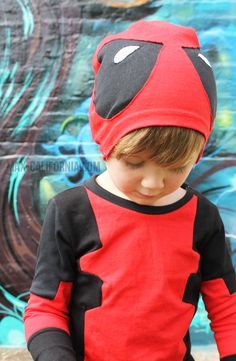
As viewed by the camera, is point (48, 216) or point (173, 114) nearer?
point (173, 114)

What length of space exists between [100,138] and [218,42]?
147cm

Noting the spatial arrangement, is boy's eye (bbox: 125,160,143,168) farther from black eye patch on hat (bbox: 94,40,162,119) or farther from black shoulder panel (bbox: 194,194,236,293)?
black shoulder panel (bbox: 194,194,236,293)

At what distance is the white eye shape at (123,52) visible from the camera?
110 centimetres

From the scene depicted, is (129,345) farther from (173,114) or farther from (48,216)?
(173,114)

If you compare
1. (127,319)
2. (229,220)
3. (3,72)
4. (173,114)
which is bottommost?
(229,220)

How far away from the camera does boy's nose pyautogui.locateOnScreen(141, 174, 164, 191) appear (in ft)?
3.63

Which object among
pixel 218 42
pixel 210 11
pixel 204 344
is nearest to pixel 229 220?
pixel 204 344

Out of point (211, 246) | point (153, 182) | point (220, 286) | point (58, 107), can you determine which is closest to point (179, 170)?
point (153, 182)

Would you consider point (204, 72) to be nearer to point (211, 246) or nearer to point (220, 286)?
point (211, 246)

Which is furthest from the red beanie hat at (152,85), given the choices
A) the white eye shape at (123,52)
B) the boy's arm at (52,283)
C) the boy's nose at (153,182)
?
the boy's arm at (52,283)

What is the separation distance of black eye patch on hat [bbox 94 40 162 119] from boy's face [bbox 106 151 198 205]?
0.12 m

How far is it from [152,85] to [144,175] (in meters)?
0.20

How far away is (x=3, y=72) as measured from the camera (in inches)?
98.2

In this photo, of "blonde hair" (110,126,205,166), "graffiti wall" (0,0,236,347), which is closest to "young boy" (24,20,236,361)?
"blonde hair" (110,126,205,166)
